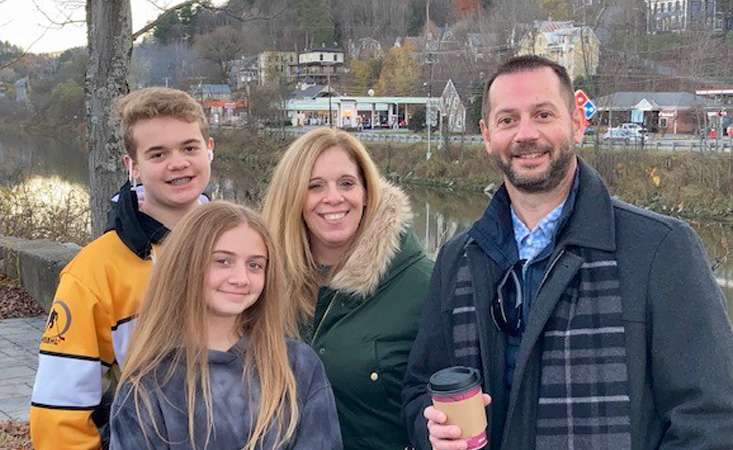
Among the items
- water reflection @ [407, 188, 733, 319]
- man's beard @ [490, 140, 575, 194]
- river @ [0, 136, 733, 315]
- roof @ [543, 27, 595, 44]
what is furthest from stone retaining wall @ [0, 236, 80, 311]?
roof @ [543, 27, 595, 44]

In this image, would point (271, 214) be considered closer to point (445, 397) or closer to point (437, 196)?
point (445, 397)

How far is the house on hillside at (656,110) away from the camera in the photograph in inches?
1309

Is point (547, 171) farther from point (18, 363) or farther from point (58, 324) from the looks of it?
point (18, 363)

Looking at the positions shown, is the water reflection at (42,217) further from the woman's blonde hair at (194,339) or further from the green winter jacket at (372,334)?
the woman's blonde hair at (194,339)

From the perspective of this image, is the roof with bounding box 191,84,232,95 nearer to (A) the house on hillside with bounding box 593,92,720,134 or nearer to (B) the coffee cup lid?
(A) the house on hillside with bounding box 593,92,720,134

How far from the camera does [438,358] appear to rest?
2301 millimetres

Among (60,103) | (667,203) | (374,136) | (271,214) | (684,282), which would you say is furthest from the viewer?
(60,103)

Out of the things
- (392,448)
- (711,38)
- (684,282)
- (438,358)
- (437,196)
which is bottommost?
(437,196)

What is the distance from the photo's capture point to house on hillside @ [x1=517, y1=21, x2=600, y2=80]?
3569 cm

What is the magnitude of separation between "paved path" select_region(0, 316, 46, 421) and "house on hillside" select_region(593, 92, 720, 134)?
2851 centimetres

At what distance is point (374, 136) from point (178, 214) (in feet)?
140

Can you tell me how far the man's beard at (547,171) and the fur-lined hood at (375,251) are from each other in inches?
21.6

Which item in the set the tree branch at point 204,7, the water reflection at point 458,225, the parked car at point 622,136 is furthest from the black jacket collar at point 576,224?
the parked car at point 622,136

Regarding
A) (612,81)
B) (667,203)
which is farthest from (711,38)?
(667,203)
